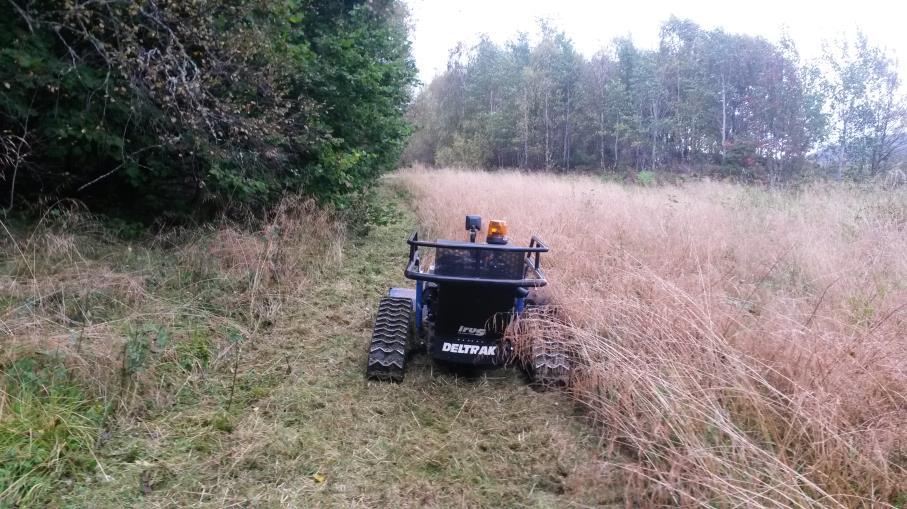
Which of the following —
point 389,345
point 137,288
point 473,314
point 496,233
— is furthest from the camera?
point 137,288

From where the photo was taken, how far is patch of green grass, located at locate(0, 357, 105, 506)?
230 cm

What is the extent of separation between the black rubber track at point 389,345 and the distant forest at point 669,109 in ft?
31.3

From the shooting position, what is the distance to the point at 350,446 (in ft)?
9.53

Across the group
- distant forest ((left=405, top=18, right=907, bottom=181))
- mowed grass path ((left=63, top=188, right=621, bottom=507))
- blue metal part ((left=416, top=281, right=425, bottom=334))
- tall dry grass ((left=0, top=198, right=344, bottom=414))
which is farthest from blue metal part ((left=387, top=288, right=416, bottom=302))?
distant forest ((left=405, top=18, right=907, bottom=181))

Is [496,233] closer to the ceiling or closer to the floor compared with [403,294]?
closer to the ceiling

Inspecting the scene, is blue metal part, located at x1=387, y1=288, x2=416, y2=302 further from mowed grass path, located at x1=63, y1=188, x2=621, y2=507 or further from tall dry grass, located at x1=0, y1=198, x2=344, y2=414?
tall dry grass, located at x1=0, y1=198, x2=344, y2=414

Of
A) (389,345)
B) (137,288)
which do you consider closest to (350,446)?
(389,345)

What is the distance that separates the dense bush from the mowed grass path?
260 centimetres

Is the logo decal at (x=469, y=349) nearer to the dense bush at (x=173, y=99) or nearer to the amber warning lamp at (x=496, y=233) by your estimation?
the amber warning lamp at (x=496, y=233)

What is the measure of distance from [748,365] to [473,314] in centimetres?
164

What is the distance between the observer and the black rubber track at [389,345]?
3602 millimetres

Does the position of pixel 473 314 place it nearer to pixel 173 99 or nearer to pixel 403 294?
pixel 403 294

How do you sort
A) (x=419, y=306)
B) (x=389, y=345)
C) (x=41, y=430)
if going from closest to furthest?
(x=41, y=430) < (x=389, y=345) < (x=419, y=306)

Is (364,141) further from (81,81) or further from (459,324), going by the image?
(459,324)
